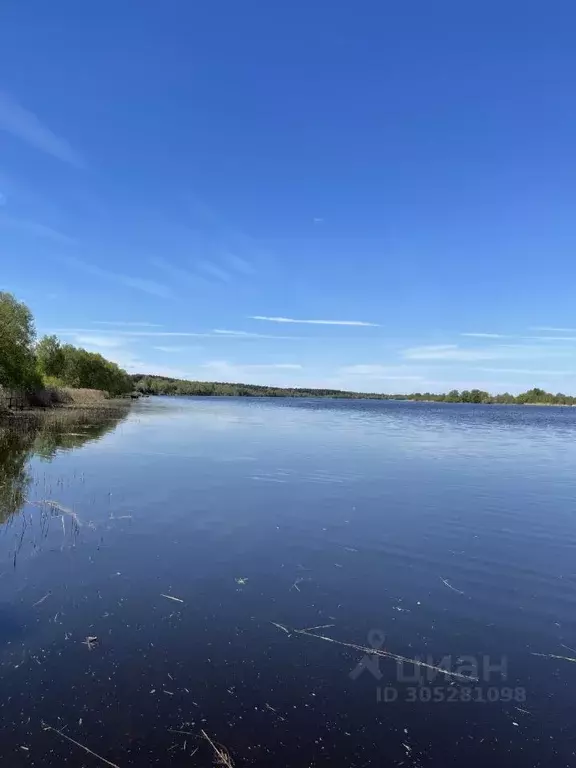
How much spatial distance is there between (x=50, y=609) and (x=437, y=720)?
7.20 metres

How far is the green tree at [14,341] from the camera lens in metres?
54.0

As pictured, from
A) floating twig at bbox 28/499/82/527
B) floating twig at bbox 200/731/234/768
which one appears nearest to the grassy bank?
floating twig at bbox 28/499/82/527

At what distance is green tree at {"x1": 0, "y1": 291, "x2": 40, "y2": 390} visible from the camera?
177 feet

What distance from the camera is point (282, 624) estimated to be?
925cm

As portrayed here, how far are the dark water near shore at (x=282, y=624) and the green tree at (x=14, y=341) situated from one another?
131ft

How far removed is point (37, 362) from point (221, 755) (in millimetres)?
99031

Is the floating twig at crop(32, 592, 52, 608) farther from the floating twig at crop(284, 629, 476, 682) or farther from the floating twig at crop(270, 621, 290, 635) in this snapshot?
the floating twig at crop(284, 629, 476, 682)

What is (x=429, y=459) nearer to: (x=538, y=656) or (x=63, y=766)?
(x=538, y=656)

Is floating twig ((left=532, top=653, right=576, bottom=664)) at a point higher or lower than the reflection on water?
lower

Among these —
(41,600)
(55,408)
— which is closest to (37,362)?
(55,408)

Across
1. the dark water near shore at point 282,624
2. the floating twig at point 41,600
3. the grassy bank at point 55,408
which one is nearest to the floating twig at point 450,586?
the dark water near shore at point 282,624

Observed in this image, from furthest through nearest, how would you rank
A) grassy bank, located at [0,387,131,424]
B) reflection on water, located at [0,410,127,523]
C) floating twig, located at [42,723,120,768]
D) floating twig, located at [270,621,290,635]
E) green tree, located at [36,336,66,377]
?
green tree, located at [36,336,66,377] → grassy bank, located at [0,387,131,424] → reflection on water, located at [0,410,127,523] → floating twig, located at [270,621,290,635] → floating twig, located at [42,723,120,768]

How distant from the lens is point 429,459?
31.8m

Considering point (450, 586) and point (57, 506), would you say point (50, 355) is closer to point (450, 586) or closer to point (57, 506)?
point (57, 506)
